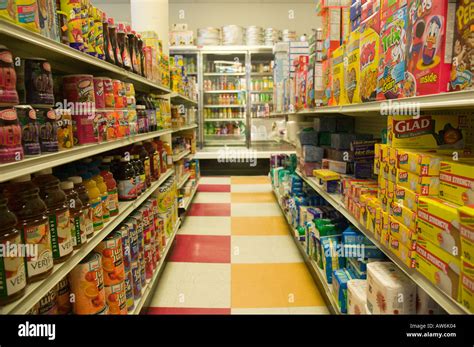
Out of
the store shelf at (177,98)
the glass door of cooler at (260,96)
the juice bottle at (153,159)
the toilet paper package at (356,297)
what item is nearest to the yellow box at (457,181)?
the toilet paper package at (356,297)

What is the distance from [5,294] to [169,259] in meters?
2.40

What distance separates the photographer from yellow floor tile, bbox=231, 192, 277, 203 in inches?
222

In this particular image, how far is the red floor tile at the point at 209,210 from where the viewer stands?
489 centimetres

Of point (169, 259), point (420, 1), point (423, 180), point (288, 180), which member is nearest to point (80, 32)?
point (420, 1)

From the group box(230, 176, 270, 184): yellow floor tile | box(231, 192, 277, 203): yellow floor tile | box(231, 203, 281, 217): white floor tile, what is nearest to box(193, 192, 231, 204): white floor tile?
box(231, 192, 277, 203): yellow floor tile

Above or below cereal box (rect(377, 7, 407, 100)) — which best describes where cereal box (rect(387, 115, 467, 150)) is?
below

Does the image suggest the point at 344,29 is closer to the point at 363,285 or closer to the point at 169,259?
the point at 363,285

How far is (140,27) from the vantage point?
4027 mm

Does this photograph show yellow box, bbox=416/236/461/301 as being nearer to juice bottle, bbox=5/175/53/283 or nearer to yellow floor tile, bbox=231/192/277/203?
juice bottle, bbox=5/175/53/283

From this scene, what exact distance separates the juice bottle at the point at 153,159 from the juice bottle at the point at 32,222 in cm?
170

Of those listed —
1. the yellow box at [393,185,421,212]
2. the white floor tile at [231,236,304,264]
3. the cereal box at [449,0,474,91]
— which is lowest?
the white floor tile at [231,236,304,264]

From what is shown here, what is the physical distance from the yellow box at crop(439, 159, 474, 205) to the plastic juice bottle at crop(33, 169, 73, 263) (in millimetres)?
1357

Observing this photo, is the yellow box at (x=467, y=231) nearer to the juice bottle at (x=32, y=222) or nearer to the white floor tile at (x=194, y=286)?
the juice bottle at (x=32, y=222)

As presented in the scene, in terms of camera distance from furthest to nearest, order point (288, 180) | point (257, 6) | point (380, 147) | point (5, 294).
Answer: point (257, 6), point (288, 180), point (380, 147), point (5, 294)
